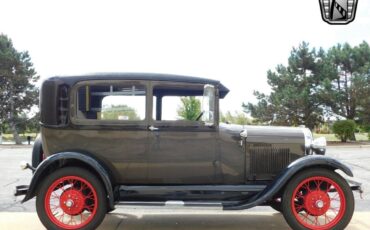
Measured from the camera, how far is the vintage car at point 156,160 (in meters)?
4.61

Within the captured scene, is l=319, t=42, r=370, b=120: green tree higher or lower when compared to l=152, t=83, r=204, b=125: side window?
higher

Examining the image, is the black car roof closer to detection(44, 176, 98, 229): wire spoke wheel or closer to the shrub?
detection(44, 176, 98, 229): wire spoke wheel

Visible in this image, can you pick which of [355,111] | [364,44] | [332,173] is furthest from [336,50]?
[332,173]

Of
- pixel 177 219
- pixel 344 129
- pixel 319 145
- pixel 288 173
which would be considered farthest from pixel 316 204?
pixel 344 129

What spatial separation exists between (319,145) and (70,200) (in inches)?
117

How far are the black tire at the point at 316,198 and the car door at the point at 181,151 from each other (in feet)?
2.85

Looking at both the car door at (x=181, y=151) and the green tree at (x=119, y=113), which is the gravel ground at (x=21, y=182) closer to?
the car door at (x=181, y=151)

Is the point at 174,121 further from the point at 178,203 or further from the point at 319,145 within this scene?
the point at 319,145

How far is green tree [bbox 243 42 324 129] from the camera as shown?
982 inches

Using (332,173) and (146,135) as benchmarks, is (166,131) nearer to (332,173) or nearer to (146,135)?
(146,135)

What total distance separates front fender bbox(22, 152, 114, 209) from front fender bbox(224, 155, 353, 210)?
4.33ft

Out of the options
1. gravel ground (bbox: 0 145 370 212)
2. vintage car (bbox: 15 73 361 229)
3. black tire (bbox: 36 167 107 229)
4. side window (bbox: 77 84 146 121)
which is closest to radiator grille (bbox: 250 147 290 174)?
vintage car (bbox: 15 73 361 229)

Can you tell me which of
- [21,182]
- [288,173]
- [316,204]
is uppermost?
[288,173]

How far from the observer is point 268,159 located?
4988 mm
